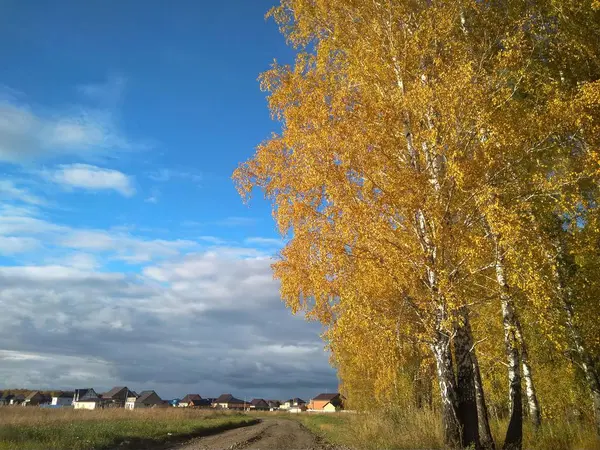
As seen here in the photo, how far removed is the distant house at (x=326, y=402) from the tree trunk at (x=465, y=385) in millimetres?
140947

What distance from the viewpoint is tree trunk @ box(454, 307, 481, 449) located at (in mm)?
9164

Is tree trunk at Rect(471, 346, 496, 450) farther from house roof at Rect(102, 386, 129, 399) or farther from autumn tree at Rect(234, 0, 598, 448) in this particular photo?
house roof at Rect(102, 386, 129, 399)

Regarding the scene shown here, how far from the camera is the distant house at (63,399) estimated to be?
124 metres

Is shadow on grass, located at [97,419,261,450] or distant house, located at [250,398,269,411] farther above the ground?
shadow on grass, located at [97,419,261,450]

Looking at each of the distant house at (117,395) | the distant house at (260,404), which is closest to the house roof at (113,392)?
the distant house at (117,395)

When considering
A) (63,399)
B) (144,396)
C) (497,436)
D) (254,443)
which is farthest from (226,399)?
(497,436)

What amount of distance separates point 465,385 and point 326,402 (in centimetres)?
15471

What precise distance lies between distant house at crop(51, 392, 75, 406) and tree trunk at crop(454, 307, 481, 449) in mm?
143656

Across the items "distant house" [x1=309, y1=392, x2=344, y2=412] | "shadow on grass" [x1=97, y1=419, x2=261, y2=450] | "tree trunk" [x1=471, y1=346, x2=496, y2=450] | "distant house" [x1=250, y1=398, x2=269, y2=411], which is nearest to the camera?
"tree trunk" [x1=471, y1=346, x2=496, y2=450]

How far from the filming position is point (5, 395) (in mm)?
135875

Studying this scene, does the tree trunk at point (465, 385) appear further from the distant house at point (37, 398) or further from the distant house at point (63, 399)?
the distant house at point (63, 399)

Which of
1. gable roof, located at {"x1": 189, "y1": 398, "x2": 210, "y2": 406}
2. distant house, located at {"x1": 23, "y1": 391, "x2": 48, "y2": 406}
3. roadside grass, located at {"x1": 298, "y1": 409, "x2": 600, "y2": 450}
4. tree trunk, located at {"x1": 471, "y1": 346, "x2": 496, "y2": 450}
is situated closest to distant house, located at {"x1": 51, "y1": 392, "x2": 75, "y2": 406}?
distant house, located at {"x1": 23, "y1": 391, "x2": 48, "y2": 406}

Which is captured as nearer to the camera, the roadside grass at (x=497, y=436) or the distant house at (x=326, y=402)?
the roadside grass at (x=497, y=436)

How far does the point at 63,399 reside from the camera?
127062 millimetres
